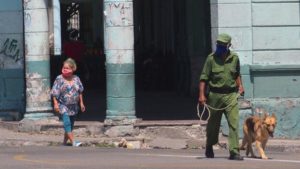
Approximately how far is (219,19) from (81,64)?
10.0m

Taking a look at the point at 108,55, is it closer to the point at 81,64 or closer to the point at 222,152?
the point at 222,152

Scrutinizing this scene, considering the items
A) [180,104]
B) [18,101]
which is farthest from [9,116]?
[180,104]

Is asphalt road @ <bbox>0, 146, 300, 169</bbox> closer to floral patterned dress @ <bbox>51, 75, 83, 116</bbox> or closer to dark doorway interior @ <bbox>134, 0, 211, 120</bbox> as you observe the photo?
floral patterned dress @ <bbox>51, 75, 83, 116</bbox>

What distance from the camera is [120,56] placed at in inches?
671

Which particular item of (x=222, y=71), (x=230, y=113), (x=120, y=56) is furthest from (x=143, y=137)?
(x=222, y=71)

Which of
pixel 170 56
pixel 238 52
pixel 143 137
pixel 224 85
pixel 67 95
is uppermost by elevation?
pixel 238 52

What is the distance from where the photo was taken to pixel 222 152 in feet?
50.6

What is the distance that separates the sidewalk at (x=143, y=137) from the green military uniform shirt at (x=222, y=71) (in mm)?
3332

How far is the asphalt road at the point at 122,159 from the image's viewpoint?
1238 centimetres

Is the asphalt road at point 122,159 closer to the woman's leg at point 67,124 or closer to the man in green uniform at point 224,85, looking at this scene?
the woman's leg at point 67,124

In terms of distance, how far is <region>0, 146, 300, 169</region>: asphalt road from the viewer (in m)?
12.4

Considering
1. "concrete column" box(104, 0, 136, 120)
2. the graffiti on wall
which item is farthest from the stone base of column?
"concrete column" box(104, 0, 136, 120)

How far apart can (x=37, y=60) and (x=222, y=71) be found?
19.5ft

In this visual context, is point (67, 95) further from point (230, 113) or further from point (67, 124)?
point (230, 113)
